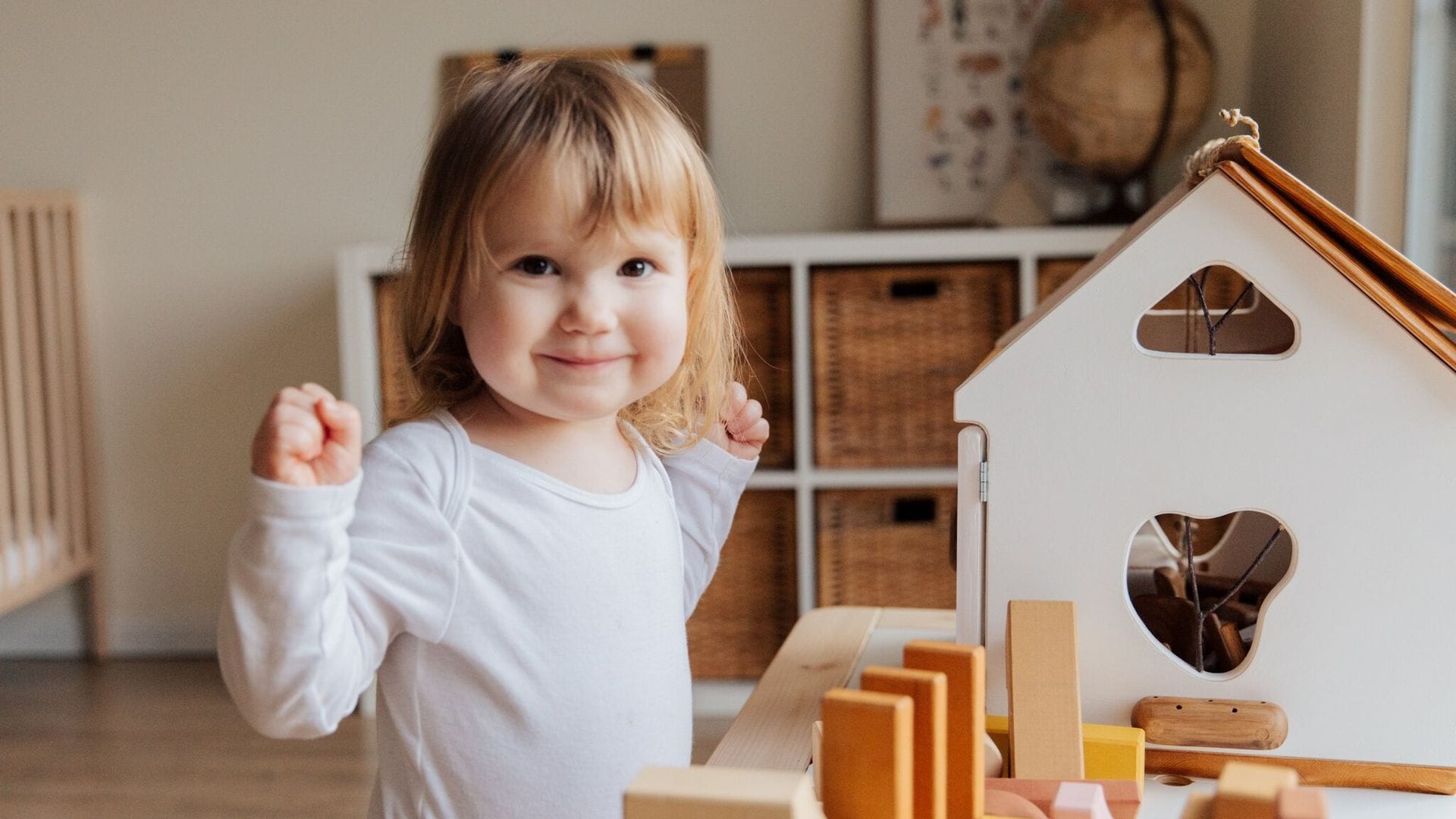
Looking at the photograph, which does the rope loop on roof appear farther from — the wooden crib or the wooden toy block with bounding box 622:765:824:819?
the wooden crib

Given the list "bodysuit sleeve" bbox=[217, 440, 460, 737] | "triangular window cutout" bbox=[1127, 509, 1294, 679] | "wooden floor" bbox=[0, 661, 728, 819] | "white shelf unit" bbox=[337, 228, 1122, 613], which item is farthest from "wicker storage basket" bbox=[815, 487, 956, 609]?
"bodysuit sleeve" bbox=[217, 440, 460, 737]

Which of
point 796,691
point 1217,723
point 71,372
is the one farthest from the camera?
point 71,372

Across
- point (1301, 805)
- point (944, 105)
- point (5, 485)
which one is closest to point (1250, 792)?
point (1301, 805)

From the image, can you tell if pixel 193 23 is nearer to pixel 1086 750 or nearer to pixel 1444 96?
pixel 1444 96

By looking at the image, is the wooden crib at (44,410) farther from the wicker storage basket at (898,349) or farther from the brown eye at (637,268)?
the brown eye at (637,268)

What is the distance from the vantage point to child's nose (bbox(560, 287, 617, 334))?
2.13 feet

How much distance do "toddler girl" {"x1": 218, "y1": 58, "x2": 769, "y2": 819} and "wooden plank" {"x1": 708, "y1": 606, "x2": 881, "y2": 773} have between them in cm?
6

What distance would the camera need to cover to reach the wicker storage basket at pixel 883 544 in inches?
85.6

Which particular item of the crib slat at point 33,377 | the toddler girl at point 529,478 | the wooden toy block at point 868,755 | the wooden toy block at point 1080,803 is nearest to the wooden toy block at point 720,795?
the wooden toy block at point 868,755

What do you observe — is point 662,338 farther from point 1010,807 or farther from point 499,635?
point 1010,807

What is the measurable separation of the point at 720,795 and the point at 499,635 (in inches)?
14.5

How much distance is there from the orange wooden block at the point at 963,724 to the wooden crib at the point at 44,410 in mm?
2242

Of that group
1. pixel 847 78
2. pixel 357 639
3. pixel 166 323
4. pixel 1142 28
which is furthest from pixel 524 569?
pixel 166 323

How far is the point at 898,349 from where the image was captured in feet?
7.00
